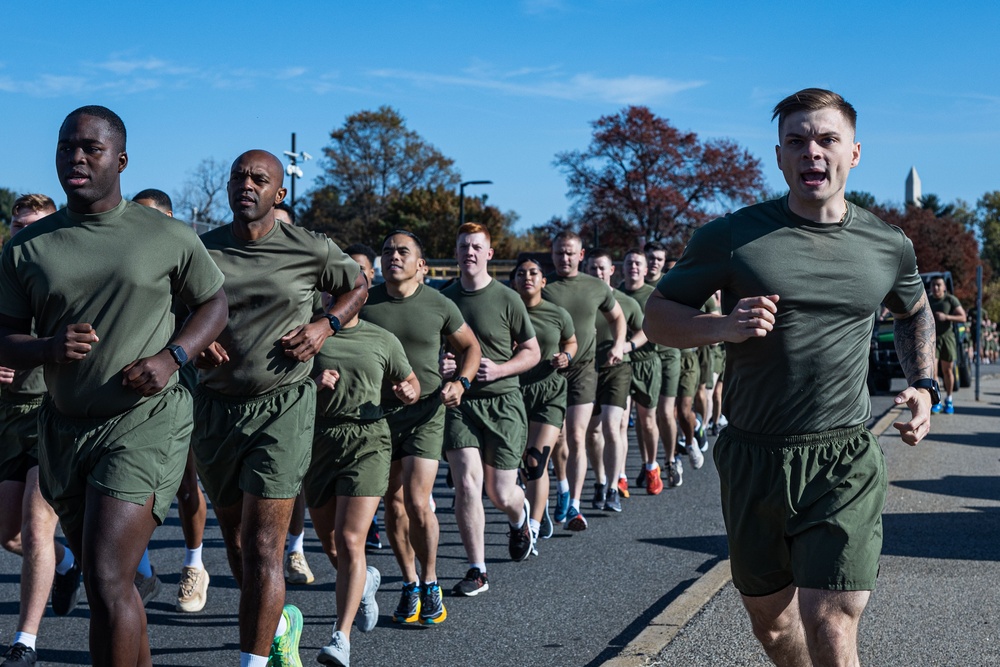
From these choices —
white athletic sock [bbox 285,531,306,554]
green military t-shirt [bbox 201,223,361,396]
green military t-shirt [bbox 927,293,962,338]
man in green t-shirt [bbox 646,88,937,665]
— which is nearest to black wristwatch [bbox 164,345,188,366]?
green military t-shirt [bbox 201,223,361,396]

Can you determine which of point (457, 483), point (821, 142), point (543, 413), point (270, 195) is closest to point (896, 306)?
point (821, 142)

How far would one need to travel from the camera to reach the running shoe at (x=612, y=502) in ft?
33.0

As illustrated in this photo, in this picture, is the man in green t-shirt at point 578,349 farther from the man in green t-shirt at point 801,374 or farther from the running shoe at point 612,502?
the man in green t-shirt at point 801,374

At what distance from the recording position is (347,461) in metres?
5.82

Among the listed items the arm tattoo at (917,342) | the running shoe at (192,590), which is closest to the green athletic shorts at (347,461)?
the running shoe at (192,590)

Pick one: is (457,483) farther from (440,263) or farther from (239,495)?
(440,263)

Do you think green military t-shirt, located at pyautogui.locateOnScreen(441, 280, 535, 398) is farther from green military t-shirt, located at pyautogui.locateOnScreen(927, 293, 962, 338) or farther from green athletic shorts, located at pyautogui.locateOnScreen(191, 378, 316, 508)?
green military t-shirt, located at pyautogui.locateOnScreen(927, 293, 962, 338)

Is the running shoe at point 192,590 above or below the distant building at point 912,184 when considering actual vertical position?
below

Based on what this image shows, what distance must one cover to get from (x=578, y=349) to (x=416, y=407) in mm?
3162

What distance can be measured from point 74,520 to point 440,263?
2533 inches

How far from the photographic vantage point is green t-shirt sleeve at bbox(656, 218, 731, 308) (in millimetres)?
3900

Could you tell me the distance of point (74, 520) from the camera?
4285 millimetres

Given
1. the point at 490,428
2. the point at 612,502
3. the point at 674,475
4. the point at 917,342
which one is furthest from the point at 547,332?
the point at 917,342

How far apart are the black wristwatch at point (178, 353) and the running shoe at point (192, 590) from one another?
2736 millimetres
